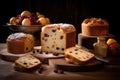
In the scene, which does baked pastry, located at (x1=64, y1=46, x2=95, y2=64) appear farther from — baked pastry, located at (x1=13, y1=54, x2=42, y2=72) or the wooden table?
baked pastry, located at (x1=13, y1=54, x2=42, y2=72)

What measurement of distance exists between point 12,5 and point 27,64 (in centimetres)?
142

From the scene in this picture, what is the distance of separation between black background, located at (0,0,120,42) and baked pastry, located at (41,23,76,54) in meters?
0.87

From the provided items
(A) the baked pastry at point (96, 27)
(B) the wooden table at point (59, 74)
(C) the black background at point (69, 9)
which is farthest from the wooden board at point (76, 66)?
(C) the black background at point (69, 9)

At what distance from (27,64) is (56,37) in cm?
46

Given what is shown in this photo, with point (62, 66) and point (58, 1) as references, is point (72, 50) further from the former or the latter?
point (58, 1)

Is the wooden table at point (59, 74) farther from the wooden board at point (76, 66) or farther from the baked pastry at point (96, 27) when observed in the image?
the baked pastry at point (96, 27)

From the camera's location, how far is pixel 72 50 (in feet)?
6.79

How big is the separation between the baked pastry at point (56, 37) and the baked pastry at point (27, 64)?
0.33 meters

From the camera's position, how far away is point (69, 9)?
3180 mm

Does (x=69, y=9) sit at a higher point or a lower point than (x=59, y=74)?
higher

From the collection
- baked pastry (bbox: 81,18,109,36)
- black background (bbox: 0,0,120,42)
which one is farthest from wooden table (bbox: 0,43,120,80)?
black background (bbox: 0,0,120,42)

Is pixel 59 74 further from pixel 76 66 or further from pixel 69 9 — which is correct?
pixel 69 9

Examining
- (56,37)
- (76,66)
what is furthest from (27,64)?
(56,37)

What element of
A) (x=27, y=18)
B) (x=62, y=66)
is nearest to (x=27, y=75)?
(x=62, y=66)
